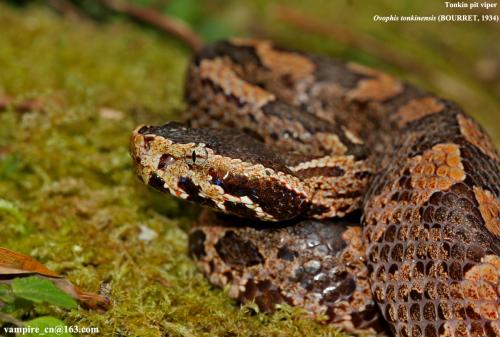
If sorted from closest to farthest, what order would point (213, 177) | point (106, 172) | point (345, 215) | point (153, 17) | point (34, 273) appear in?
1. point (34, 273)
2. point (213, 177)
3. point (345, 215)
4. point (106, 172)
5. point (153, 17)

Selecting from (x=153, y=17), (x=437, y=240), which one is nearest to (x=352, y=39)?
(x=153, y=17)

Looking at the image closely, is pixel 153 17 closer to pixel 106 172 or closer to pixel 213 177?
pixel 106 172

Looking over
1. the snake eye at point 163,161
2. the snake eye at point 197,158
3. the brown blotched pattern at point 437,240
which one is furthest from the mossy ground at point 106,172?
the snake eye at point 197,158

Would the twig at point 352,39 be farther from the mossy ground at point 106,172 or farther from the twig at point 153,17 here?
the twig at point 153,17

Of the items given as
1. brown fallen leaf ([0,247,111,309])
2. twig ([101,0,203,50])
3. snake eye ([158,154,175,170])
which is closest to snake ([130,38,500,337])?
snake eye ([158,154,175,170])

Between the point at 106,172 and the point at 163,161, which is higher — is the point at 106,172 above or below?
A: below
